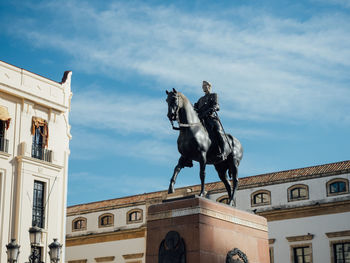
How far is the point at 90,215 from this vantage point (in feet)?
155

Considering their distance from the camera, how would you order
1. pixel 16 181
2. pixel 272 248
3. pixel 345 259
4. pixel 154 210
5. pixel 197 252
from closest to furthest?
pixel 197 252
pixel 154 210
pixel 16 181
pixel 345 259
pixel 272 248

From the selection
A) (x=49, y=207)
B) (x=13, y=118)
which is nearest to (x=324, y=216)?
(x=49, y=207)

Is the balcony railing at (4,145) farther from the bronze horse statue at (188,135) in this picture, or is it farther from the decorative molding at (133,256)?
the bronze horse statue at (188,135)

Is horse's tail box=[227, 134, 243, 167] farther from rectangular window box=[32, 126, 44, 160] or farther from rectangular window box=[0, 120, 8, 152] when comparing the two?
rectangular window box=[32, 126, 44, 160]

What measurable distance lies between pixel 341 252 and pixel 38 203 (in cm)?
1716

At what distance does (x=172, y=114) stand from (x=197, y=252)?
309 centimetres

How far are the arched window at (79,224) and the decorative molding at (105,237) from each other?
0.78 m

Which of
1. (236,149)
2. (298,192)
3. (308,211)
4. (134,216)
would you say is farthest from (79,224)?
(236,149)

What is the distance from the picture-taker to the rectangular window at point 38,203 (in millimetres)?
30438

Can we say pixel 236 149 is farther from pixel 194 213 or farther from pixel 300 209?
pixel 300 209

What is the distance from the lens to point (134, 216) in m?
45.1

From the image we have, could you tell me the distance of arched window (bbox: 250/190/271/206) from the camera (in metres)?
38.8

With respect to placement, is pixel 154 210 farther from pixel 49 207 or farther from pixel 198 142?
pixel 49 207

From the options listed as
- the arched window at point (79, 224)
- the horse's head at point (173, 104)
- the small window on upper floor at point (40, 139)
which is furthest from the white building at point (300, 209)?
the horse's head at point (173, 104)
